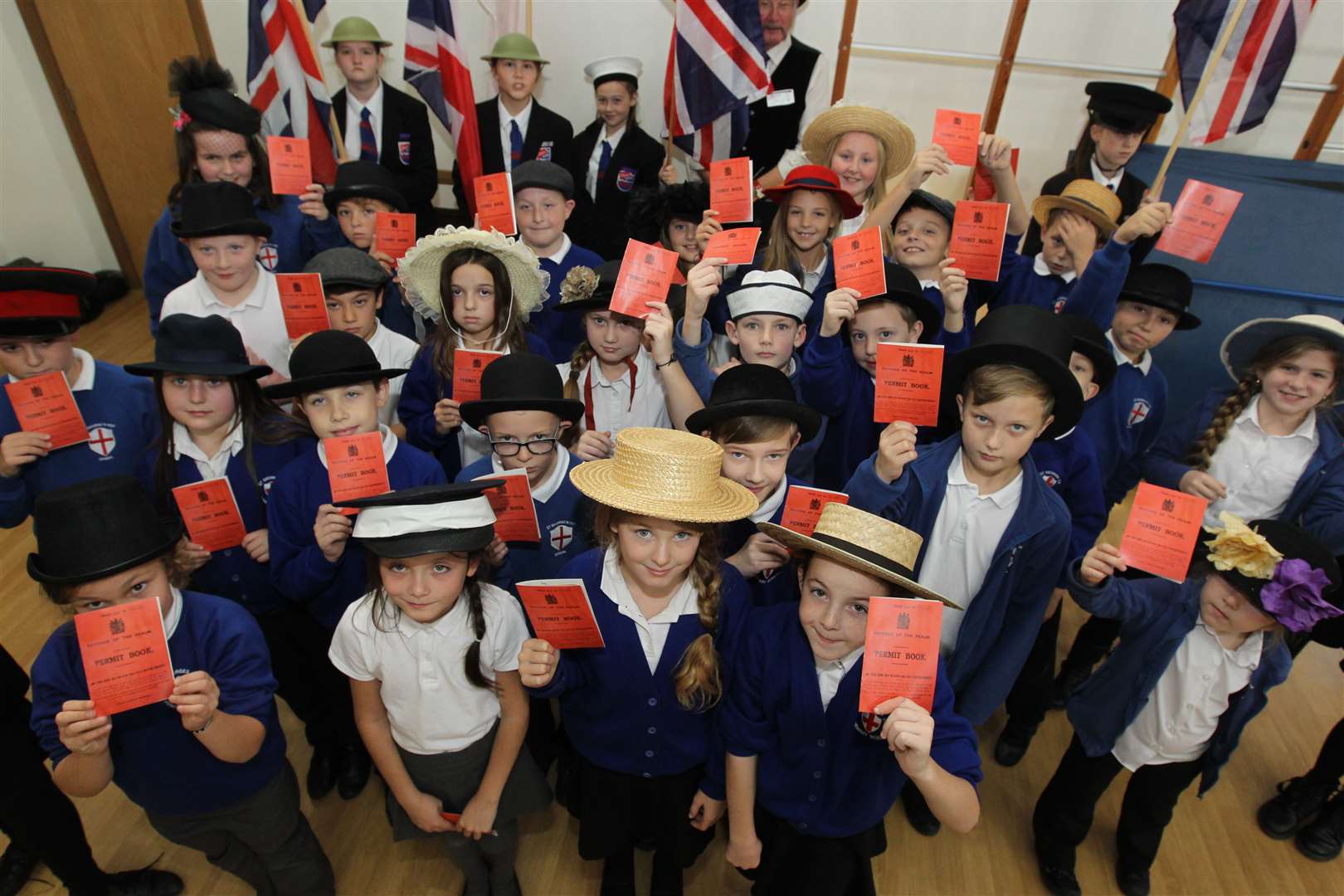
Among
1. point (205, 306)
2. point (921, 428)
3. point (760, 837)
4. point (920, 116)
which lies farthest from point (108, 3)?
point (760, 837)

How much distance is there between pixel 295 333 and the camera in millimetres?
2762

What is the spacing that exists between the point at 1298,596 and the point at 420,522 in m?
2.08

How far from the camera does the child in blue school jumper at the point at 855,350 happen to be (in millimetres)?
2451

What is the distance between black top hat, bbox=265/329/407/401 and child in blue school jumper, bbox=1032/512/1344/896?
209 cm

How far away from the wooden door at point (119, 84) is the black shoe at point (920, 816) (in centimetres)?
693

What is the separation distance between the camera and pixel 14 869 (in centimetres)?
228

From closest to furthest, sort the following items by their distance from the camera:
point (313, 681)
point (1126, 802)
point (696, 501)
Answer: point (696, 501) < point (1126, 802) < point (313, 681)

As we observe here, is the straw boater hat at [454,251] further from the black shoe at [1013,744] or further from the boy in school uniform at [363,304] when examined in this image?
the black shoe at [1013,744]

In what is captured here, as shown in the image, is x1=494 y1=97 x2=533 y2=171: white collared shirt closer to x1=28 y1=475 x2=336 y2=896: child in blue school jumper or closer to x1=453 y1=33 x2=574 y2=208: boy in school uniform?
x1=453 y1=33 x2=574 y2=208: boy in school uniform

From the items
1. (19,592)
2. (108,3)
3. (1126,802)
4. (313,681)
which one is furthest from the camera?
(108,3)

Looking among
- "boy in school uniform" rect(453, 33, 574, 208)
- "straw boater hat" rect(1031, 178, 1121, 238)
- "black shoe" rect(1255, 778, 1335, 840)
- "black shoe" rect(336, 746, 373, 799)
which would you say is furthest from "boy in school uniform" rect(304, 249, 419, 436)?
"black shoe" rect(1255, 778, 1335, 840)

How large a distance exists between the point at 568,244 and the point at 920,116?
11.6ft

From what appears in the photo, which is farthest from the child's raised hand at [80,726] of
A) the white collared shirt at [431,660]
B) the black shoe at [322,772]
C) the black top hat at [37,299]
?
the black top hat at [37,299]

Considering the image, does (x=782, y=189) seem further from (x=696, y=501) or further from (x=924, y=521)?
(x=696, y=501)
